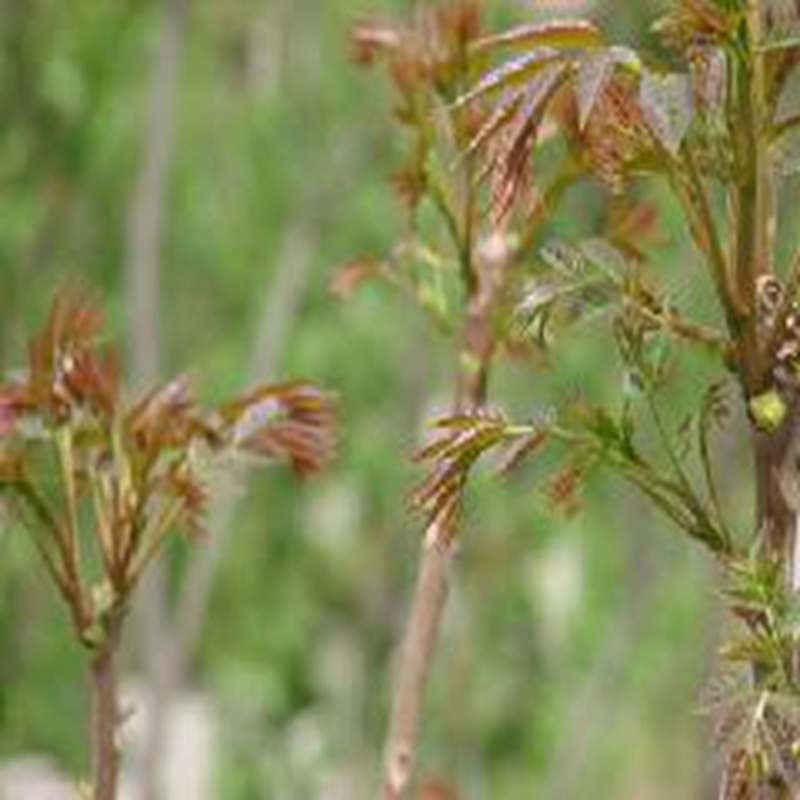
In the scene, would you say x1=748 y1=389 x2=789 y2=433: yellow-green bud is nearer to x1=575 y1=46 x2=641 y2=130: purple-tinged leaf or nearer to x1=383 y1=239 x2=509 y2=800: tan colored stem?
x1=575 y1=46 x2=641 y2=130: purple-tinged leaf

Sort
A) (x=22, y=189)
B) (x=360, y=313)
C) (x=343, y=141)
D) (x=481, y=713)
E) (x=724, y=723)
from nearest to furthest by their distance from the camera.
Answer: (x=724, y=723), (x=22, y=189), (x=343, y=141), (x=360, y=313), (x=481, y=713)

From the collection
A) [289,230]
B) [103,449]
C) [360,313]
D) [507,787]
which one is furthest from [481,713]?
[103,449]

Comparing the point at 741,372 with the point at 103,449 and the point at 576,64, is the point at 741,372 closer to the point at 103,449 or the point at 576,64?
the point at 576,64

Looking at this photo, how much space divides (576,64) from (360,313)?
693 cm

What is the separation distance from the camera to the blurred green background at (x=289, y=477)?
7.16m

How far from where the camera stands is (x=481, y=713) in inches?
387

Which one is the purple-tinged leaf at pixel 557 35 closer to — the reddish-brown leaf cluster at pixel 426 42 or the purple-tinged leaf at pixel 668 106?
the purple-tinged leaf at pixel 668 106

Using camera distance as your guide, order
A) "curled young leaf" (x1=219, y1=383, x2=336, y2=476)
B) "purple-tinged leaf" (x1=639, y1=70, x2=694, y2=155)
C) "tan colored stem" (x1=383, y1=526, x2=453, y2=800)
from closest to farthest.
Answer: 1. "purple-tinged leaf" (x1=639, y1=70, x2=694, y2=155)
2. "curled young leaf" (x1=219, y1=383, x2=336, y2=476)
3. "tan colored stem" (x1=383, y1=526, x2=453, y2=800)

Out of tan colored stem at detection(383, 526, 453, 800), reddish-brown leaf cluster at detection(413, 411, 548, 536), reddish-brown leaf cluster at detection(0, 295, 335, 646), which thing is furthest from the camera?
tan colored stem at detection(383, 526, 453, 800)

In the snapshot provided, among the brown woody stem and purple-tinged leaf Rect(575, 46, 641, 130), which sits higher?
purple-tinged leaf Rect(575, 46, 641, 130)

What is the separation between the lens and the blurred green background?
716cm

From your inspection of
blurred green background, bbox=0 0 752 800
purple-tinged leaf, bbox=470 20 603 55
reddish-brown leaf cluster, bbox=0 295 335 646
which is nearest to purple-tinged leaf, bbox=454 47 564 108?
purple-tinged leaf, bbox=470 20 603 55

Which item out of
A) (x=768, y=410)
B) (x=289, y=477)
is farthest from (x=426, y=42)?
(x=289, y=477)

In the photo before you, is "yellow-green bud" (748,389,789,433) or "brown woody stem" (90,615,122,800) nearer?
"yellow-green bud" (748,389,789,433)
